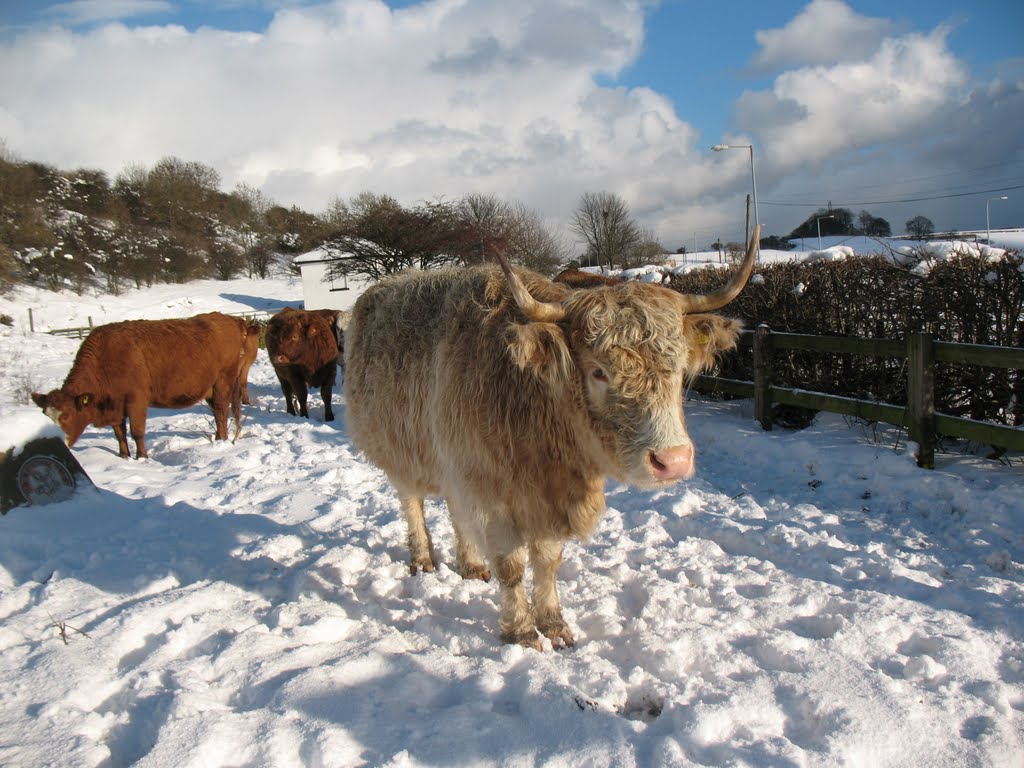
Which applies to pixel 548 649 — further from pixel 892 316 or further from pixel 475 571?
pixel 892 316

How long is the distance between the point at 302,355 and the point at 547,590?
342 inches

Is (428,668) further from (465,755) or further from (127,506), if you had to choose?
(127,506)

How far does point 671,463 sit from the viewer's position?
264 cm

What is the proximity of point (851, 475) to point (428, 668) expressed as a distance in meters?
4.58

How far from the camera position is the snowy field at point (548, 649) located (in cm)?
238

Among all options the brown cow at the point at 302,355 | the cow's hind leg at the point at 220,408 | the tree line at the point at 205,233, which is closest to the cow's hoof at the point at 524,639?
the cow's hind leg at the point at 220,408

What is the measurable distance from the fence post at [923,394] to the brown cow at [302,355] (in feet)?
27.8

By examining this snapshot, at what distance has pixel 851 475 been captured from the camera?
5.81 metres

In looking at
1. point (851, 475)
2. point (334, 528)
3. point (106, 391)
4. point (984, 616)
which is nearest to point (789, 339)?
point (851, 475)

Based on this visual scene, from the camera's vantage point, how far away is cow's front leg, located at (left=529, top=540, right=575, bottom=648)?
11.4 ft

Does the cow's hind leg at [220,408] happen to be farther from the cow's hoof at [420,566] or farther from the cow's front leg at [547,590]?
the cow's front leg at [547,590]

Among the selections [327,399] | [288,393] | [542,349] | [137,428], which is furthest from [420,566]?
[288,393]

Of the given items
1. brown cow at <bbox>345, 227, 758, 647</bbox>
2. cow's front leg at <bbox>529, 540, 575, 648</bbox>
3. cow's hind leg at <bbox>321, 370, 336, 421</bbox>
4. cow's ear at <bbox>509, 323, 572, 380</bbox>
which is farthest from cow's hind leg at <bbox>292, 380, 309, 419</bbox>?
cow's ear at <bbox>509, 323, 572, 380</bbox>

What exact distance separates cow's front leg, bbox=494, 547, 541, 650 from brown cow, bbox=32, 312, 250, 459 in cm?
659
